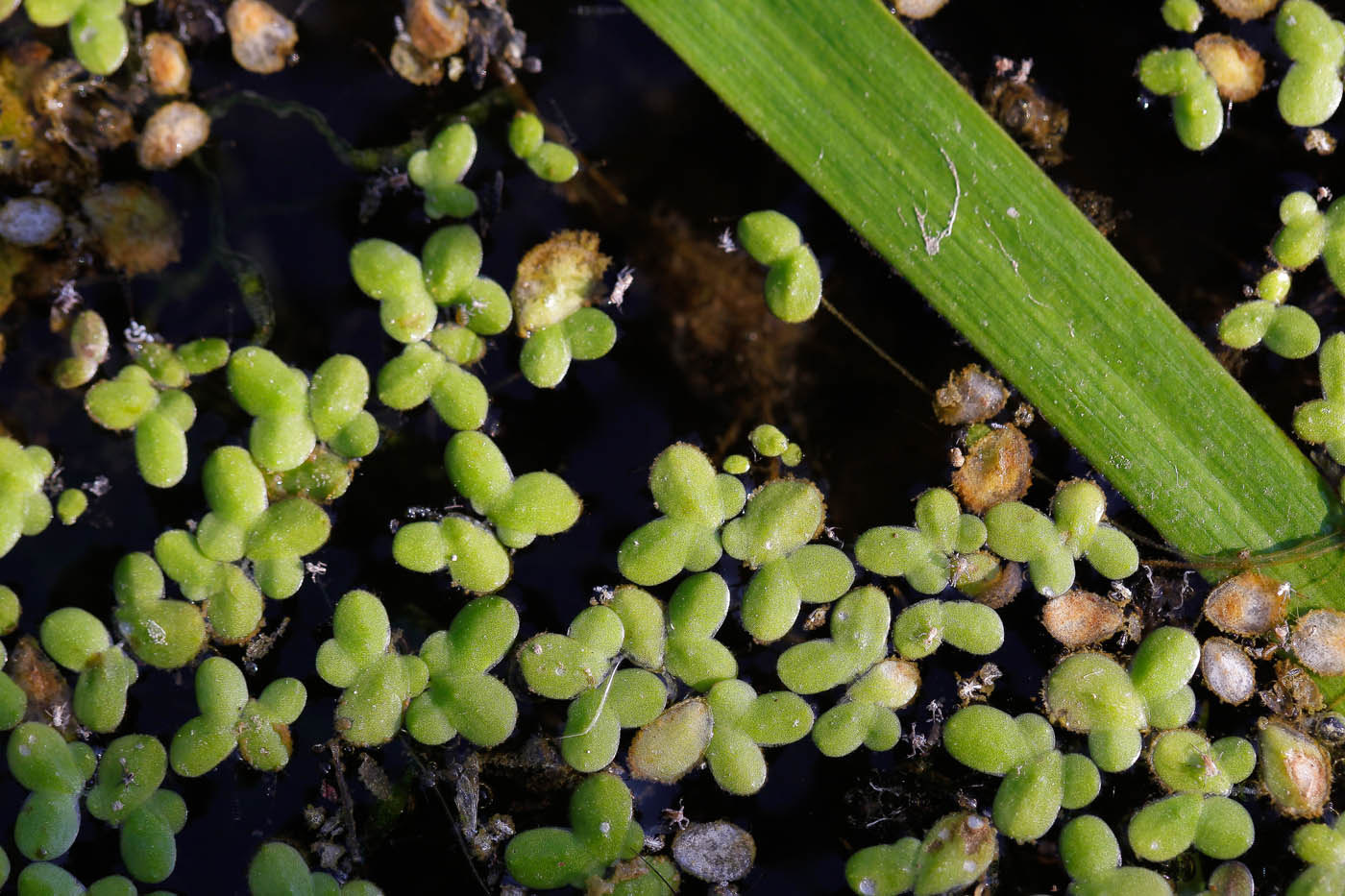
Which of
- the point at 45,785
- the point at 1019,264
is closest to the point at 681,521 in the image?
the point at 1019,264

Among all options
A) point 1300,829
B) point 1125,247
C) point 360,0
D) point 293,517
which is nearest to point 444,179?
point 360,0

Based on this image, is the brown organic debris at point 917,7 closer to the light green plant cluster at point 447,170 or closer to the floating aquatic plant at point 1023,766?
the light green plant cluster at point 447,170

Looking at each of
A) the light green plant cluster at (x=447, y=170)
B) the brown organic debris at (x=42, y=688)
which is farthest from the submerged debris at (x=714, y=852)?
the light green plant cluster at (x=447, y=170)

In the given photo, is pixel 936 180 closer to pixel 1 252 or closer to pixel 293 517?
pixel 293 517

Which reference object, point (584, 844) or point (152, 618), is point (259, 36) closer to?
point (152, 618)

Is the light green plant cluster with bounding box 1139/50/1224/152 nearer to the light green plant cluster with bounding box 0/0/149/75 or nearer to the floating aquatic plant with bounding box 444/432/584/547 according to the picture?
the floating aquatic plant with bounding box 444/432/584/547

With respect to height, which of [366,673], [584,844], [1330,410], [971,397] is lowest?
[584,844]

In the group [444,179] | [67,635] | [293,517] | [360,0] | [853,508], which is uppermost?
[360,0]
